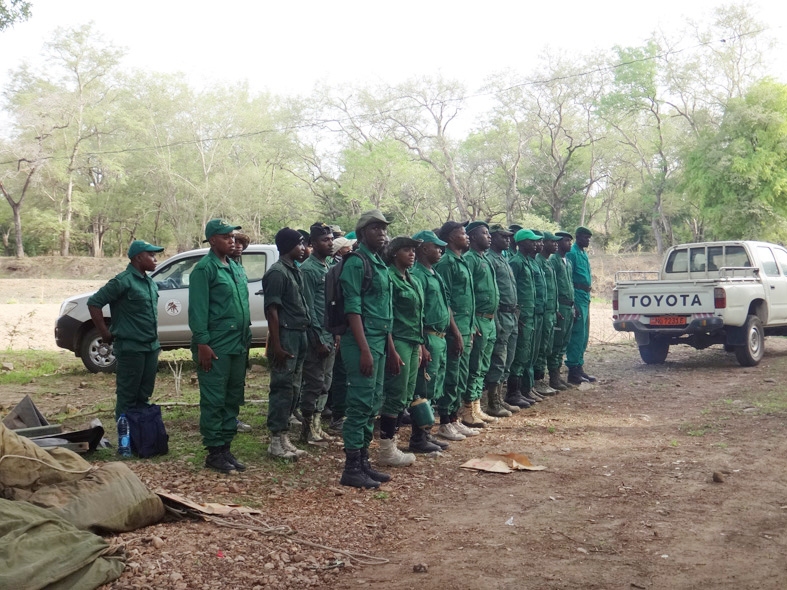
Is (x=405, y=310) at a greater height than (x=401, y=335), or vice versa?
(x=405, y=310)

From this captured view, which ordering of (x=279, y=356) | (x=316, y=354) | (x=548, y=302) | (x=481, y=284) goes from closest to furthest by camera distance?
(x=279, y=356) < (x=316, y=354) < (x=481, y=284) < (x=548, y=302)

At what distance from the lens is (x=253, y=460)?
5887 mm

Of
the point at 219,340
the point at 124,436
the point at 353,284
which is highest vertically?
the point at 353,284

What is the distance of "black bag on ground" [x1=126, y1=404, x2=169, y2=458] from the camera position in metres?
5.80

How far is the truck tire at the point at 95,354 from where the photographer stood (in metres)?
10.2

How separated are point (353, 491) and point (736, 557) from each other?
2.49m

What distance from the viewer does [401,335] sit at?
5715mm

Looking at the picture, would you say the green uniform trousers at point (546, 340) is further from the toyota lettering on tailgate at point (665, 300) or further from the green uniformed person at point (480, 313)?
the toyota lettering on tailgate at point (665, 300)

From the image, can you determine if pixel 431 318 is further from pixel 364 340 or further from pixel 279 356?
pixel 279 356

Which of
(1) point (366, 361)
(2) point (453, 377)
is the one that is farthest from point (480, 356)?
(1) point (366, 361)

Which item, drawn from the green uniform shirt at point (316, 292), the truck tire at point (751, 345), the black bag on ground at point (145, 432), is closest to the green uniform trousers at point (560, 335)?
the truck tire at point (751, 345)

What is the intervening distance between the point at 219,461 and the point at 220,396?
51cm

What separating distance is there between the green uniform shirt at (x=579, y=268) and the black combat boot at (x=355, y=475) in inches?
222

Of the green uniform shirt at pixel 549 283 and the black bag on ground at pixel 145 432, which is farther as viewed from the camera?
Answer: the green uniform shirt at pixel 549 283
